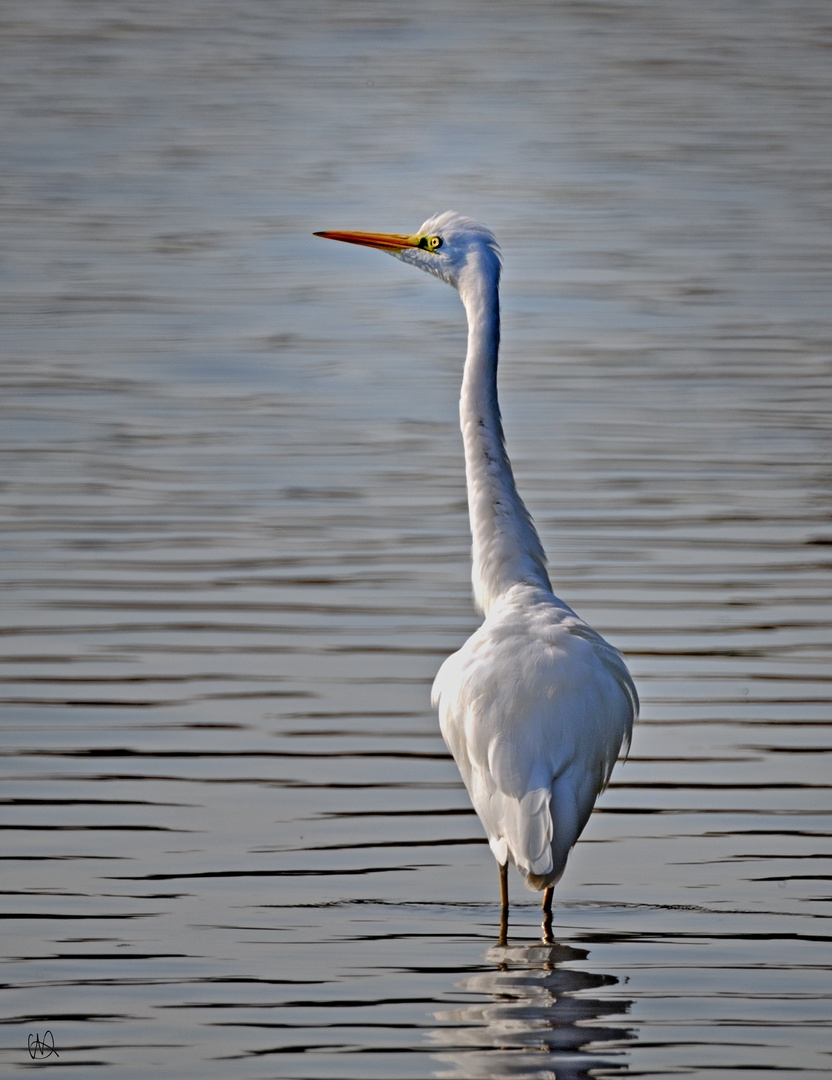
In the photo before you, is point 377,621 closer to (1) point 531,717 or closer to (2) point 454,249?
(2) point 454,249

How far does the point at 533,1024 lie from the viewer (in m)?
4.52

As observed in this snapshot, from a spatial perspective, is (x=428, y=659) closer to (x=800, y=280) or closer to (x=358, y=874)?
(x=358, y=874)

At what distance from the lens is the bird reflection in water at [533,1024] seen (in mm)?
4246

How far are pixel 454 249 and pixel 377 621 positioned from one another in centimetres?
181

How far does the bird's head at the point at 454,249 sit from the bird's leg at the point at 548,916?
2.12 m

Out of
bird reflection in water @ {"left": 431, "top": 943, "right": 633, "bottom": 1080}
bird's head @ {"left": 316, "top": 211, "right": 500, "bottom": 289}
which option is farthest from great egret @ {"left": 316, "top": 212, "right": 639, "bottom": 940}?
bird's head @ {"left": 316, "top": 211, "right": 500, "bottom": 289}

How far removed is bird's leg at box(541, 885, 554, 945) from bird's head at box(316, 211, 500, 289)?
212cm

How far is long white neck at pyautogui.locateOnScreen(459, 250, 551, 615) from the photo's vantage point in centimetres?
600

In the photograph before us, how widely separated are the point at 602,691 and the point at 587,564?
3.00m

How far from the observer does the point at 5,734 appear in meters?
6.40

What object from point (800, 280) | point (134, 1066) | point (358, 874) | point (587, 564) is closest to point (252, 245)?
point (800, 280)
